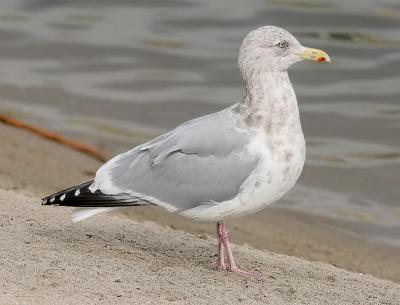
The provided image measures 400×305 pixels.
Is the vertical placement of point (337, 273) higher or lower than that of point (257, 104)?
lower

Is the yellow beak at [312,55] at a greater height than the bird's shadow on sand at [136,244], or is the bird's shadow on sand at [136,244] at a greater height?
the yellow beak at [312,55]

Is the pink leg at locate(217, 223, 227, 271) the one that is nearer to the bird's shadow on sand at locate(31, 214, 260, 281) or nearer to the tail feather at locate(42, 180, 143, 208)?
the bird's shadow on sand at locate(31, 214, 260, 281)

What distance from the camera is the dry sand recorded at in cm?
466

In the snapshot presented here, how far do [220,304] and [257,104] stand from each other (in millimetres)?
1202

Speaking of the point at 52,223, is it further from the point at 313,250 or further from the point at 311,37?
the point at 311,37

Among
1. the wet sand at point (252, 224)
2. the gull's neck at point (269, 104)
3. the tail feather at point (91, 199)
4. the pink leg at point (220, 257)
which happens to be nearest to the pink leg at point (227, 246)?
the pink leg at point (220, 257)

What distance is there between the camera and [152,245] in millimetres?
5879

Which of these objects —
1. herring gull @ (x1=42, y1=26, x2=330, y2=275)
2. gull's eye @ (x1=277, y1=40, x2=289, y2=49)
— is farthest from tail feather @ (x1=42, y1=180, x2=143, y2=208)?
gull's eye @ (x1=277, y1=40, x2=289, y2=49)

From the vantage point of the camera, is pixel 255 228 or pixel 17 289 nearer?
pixel 17 289

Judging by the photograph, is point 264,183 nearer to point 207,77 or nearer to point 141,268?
point 141,268

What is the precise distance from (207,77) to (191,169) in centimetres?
661

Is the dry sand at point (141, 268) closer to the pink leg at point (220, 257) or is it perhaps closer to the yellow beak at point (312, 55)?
the pink leg at point (220, 257)

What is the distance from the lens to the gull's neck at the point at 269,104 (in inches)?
209

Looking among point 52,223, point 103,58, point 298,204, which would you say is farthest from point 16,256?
point 103,58
